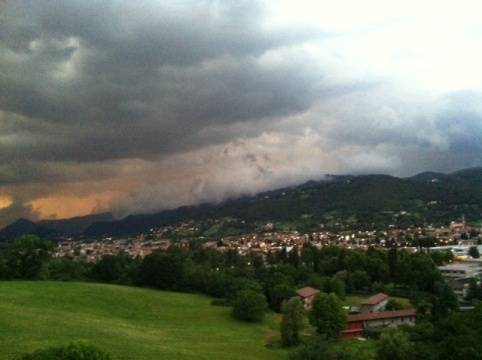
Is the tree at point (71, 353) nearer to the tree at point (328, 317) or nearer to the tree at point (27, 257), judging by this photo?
the tree at point (328, 317)

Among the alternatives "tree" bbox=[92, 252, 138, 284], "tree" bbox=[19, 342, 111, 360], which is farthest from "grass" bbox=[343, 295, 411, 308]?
"tree" bbox=[19, 342, 111, 360]

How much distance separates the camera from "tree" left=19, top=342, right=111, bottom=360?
30281mm

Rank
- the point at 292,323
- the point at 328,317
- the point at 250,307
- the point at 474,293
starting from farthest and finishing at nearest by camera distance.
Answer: the point at 474,293 → the point at 250,307 → the point at 328,317 → the point at 292,323

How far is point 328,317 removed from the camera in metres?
63.9

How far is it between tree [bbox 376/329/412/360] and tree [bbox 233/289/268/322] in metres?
21.8

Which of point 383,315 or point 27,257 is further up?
point 27,257

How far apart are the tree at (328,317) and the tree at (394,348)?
40.4 ft

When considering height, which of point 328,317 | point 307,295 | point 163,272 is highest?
point 163,272

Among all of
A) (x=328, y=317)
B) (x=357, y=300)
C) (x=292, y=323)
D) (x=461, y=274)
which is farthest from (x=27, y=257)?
(x=461, y=274)

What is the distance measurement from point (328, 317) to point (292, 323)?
19.5ft

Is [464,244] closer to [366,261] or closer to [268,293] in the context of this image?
[366,261]

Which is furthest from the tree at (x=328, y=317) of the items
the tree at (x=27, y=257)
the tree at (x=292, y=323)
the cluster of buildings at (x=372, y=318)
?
the tree at (x=27, y=257)

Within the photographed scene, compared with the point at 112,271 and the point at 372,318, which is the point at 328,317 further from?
the point at 112,271

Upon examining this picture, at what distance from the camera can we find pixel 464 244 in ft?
614
